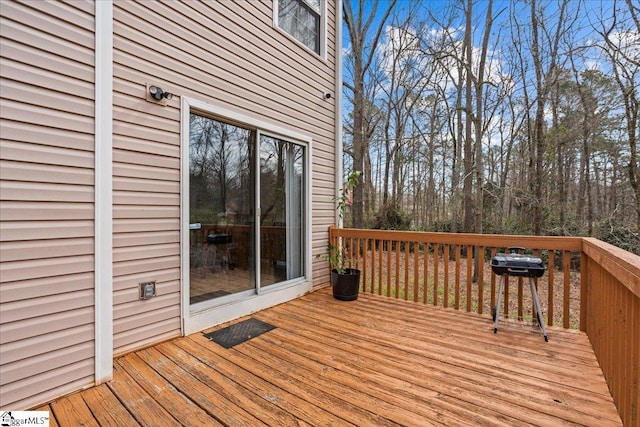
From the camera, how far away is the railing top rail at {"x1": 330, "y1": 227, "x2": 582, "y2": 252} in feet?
8.83

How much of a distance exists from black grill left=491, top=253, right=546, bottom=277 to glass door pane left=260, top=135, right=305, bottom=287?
237 centimetres

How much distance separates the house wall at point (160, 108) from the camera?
7.20ft

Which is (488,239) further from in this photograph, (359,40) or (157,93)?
(359,40)

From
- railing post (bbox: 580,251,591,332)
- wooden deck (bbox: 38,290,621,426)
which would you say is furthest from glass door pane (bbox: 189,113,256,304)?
railing post (bbox: 580,251,591,332)

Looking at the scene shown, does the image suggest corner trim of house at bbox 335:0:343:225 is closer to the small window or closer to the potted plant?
the small window

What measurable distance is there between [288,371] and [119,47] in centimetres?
277

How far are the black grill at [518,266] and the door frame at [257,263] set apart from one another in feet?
7.59

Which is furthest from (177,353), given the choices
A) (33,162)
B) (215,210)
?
(33,162)

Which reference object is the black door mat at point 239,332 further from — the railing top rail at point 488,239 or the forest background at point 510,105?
the forest background at point 510,105

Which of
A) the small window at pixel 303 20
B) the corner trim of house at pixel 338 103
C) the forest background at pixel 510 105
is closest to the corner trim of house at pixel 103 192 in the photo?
the small window at pixel 303 20

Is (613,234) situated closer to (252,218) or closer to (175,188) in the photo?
(252,218)

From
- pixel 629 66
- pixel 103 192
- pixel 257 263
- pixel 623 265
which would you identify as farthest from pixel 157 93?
pixel 629 66

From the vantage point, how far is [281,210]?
3654 mm

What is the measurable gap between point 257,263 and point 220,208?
80 cm
